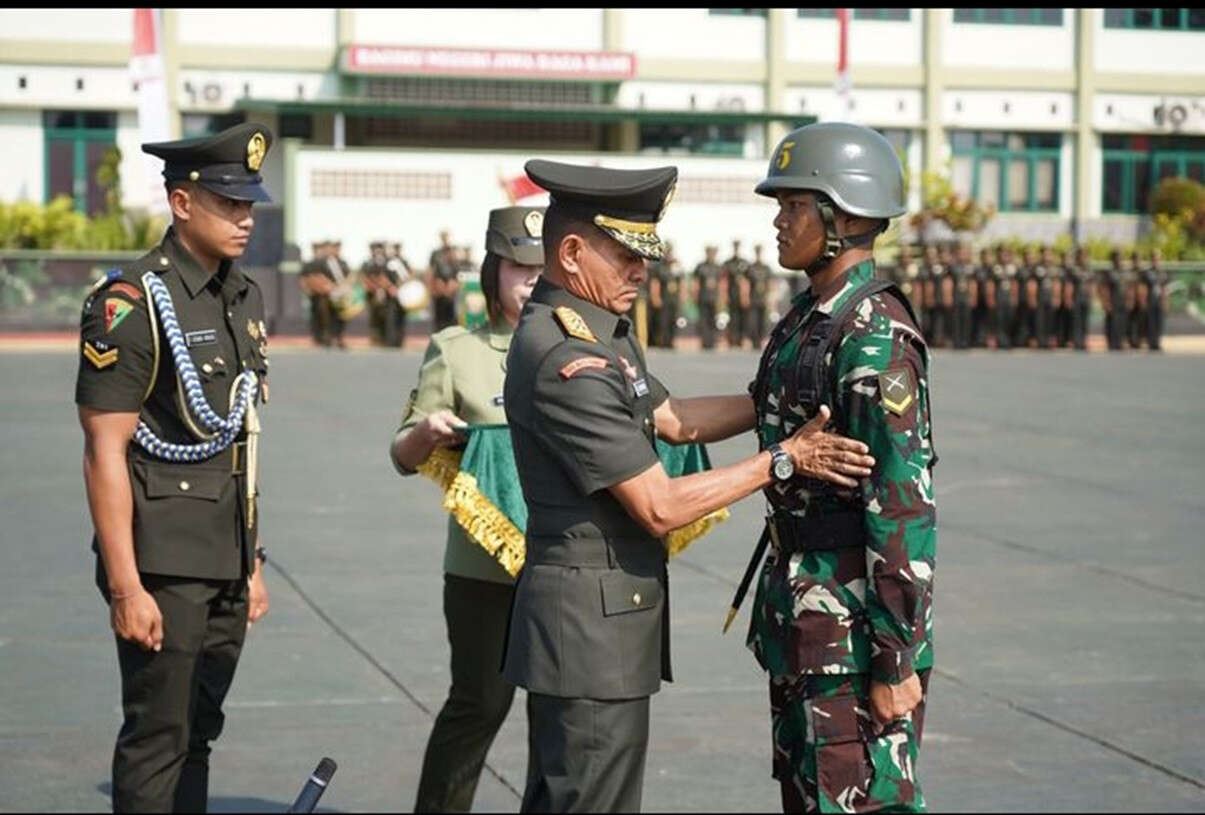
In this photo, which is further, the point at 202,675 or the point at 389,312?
the point at 389,312

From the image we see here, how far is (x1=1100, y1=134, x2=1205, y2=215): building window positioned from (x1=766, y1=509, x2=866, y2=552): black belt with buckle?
53793 mm

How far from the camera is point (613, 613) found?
459 centimetres

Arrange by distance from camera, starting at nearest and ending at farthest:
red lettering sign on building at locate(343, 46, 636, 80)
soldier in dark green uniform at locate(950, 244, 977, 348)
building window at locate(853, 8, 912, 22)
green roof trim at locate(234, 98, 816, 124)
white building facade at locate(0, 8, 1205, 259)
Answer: soldier in dark green uniform at locate(950, 244, 977, 348) → white building facade at locate(0, 8, 1205, 259) → green roof trim at locate(234, 98, 816, 124) → red lettering sign on building at locate(343, 46, 636, 80) → building window at locate(853, 8, 912, 22)

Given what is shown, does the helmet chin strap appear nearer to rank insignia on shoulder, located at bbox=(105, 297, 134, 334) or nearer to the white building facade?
Result: rank insignia on shoulder, located at bbox=(105, 297, 134, 334)

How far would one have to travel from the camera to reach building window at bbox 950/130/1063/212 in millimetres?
55312

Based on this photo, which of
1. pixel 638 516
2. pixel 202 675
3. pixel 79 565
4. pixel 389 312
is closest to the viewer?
pixel 638 516

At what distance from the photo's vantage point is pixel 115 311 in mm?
5148

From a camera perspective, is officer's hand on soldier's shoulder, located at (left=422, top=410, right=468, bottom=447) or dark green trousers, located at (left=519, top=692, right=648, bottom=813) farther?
officer's hand on soldier's shoulder, located at (left=422, top=410, right=468, bottom=447)

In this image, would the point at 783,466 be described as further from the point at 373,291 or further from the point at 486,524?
the point at 373,291

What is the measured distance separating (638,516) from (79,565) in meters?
7.27

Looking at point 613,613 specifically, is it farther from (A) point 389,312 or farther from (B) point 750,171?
(B) point 750,171

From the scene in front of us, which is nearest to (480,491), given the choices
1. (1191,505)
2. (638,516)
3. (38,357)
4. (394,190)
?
(638,516)

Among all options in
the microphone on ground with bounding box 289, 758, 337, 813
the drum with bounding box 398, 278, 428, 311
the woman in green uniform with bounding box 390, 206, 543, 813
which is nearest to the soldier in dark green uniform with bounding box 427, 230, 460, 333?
the drum with bounding box 398, 278, 428, 311

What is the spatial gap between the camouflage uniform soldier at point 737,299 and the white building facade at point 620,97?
5.68 meters
